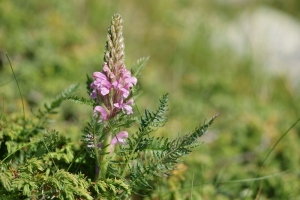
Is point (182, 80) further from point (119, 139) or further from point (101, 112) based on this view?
point (101, 112)

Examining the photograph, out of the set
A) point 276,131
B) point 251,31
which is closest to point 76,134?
point 276,131

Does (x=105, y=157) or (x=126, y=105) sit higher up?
(x=126, y=105)

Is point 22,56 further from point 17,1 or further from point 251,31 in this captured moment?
point 251,31

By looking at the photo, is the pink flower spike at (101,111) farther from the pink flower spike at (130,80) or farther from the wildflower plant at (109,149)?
the pink flower spike at (130,80)

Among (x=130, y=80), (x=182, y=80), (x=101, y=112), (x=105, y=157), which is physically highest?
(x=182, y=80)

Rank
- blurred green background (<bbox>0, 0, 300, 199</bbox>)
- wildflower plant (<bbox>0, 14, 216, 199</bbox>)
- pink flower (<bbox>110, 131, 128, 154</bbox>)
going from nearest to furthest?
wildflower plant (<bbox>0, 14, 216, 199</bbox>)
pink flower (<bbox>110, 131, 128, 154</bbox>)
blurred green background (<bbox>0, 0, 300, 199</bbox>)

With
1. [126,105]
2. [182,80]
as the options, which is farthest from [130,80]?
[182,80]

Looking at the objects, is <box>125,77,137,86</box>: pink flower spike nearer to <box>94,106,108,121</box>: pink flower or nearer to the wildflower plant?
the wildflower plant

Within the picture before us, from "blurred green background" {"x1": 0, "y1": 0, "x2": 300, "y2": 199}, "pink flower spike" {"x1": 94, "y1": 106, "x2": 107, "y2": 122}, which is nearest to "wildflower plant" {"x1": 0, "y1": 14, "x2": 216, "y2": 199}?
"pink flower spike" {"x1": 94, "y1": 106, "x2": 107, "y2": 122}
